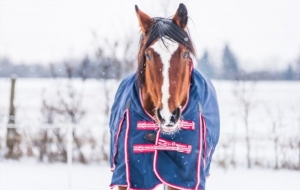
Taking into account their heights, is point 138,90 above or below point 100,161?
above

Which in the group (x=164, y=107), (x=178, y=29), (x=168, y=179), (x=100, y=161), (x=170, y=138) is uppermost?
(x=178, y=29)

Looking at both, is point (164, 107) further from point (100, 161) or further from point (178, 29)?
point (100, 161)

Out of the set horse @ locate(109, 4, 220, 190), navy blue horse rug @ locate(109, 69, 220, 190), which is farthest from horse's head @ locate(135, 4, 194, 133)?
navy blue horse rug @ locate(109, 69, 220, 190)

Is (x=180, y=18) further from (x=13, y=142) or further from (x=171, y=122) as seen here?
(x=13, y=142)

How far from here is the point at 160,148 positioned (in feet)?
9.97

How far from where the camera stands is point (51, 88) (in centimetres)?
1020

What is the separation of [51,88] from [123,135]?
24.0 ft

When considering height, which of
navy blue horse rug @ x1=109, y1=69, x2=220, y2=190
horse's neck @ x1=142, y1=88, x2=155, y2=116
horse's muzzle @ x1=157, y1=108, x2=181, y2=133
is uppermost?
horse's neck @ x1=142, y1=88, x2=155, y2=116

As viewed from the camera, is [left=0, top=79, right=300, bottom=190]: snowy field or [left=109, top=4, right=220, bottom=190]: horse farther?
[left=0, top=79, right=300, bottom=190]: snowy field

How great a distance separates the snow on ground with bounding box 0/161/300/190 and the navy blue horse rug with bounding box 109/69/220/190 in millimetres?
3070

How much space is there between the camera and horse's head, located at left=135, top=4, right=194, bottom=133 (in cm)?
261

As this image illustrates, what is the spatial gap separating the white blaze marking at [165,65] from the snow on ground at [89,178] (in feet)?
12.1

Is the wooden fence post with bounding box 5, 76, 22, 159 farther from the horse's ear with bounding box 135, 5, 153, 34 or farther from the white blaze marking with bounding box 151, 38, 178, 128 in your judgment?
the white blaze marking with bounding box 151, 38, 178, 128

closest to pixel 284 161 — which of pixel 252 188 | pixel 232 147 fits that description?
pixel 232 147
